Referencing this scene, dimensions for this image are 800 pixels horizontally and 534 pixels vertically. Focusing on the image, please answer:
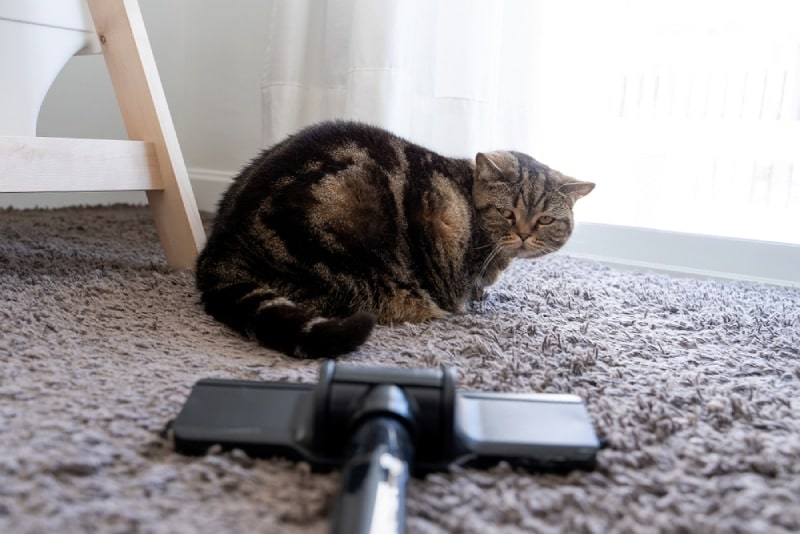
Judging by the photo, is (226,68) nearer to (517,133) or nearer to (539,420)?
(517,133)

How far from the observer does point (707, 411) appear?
81cm

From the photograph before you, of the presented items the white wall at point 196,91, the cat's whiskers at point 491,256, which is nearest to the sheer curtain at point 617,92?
the cat's whiskers at point 491,256

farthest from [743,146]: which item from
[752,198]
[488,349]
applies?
[488,349]

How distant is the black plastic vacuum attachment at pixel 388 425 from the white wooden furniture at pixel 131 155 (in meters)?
0.75

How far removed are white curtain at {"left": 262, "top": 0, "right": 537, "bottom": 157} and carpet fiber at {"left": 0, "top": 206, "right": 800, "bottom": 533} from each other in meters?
0.48

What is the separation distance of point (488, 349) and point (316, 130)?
0.57m

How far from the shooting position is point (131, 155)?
4.49 feet

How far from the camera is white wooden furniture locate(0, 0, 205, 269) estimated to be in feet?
4.00

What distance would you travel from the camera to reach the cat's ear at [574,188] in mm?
1414

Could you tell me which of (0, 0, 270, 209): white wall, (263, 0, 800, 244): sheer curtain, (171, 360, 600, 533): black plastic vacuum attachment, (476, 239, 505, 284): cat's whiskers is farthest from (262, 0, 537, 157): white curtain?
(171, 360, 600, 533): black plastic vacuum attachment

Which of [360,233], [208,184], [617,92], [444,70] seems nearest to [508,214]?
[360,233]

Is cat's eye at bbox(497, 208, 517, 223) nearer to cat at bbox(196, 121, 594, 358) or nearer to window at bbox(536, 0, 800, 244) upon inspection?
cat at bbox(196, 121, 594, 358)

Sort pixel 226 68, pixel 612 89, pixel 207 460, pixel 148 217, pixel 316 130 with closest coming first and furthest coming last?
1. pixel 207 460
2. pixel 316 130
3. pixel 612 89
4. pixel 148 217
5. pixel 226 68

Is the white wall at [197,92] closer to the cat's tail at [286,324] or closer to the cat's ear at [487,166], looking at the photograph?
the cat's ear at [487,166]
